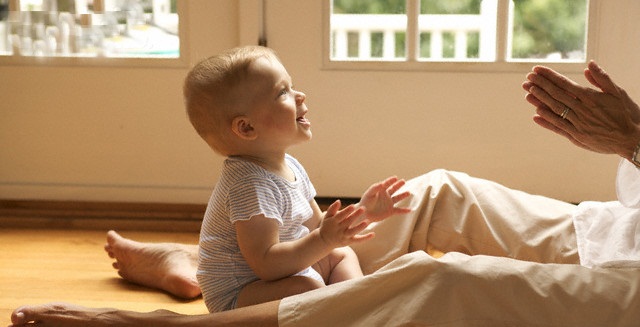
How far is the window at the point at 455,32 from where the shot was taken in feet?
7.52

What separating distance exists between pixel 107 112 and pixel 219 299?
1.12 m

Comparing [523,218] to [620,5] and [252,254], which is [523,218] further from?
[620,5]

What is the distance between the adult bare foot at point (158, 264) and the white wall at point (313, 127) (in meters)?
0.58

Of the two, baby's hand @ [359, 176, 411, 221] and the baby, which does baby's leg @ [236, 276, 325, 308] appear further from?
baby's hand @ [359, 176, 411, 221]

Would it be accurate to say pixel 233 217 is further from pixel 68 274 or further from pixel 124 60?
pixel 124 60

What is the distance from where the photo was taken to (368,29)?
235 centimetres

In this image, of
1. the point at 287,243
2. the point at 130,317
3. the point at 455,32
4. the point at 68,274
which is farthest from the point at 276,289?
the point at 455,32

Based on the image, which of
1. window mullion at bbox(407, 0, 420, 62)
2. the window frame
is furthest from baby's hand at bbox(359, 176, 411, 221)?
the window frame

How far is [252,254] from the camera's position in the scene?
1406mm

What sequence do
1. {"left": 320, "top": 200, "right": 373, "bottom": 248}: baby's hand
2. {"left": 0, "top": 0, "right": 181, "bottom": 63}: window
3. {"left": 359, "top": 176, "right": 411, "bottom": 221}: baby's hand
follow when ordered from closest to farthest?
{"left": 320, "top": 200, "right": 373, "bottom": 248}: baby's hand, {"left": 359, "top": 176, "right": 411, "bottom": 221}: baby's hand, {"left": 0, "top": 0, "right": 181, "bottom": 63}: window

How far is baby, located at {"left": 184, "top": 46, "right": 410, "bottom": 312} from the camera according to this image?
1.40 m

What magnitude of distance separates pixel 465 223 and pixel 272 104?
0.44 meters

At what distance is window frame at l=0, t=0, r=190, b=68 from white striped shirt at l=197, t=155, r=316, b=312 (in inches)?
38.5

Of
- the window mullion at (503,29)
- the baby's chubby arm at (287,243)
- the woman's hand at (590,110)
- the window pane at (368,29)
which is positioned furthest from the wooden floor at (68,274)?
the window mullion at (503,29)
